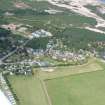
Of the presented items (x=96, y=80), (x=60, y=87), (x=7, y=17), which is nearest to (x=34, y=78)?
(x=60, y=87)

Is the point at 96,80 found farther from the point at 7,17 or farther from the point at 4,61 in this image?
the point at 7,17

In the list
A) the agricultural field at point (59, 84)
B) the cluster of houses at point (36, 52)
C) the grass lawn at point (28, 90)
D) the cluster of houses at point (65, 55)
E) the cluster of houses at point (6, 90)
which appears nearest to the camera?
the cluster of houses at point (6, 90)

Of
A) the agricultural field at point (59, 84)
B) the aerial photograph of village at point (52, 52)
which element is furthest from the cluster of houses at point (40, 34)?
the agricultural field at point (59, 84)

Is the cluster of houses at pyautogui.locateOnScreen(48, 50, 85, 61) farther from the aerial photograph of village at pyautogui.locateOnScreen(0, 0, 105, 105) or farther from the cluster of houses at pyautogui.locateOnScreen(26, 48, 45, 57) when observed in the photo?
the cluster of houses at pyautogui.locateOnScreen(26, 48, 45, 57)

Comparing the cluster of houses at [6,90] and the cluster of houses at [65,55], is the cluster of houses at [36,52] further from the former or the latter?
the cluster of houses at [6,90]

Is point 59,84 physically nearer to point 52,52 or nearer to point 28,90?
point 28,90

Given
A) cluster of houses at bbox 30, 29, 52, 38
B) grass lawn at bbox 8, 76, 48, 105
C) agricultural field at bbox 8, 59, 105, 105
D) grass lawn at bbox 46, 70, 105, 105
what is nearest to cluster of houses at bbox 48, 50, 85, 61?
agricultural field at bbox 8, 59, 105, 105
